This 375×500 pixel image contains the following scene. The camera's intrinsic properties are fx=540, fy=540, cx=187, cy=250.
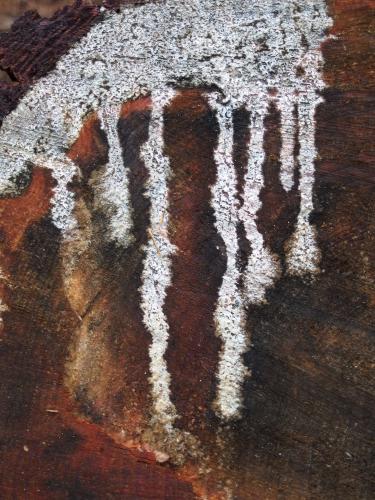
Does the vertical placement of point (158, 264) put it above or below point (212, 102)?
below

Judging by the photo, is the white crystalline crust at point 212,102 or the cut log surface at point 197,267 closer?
the cut log surface at point 197,267

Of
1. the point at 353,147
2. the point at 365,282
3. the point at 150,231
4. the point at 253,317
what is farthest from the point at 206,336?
the point at 353,147

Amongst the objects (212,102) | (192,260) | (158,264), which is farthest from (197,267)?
(212,102)

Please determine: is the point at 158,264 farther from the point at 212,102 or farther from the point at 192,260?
the point at 212,102

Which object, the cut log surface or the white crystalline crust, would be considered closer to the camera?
the cut log surface

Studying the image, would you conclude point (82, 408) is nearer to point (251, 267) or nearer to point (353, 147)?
point (251, 267)
